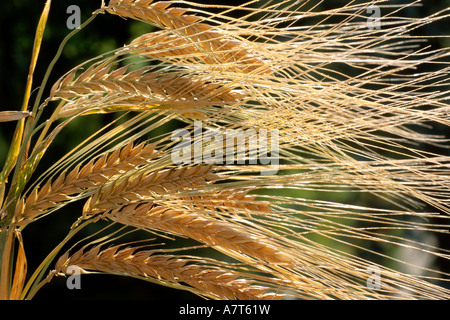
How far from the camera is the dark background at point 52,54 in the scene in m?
1.33

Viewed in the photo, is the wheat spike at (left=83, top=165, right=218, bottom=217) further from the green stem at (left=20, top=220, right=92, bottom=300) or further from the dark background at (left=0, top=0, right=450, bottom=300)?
the dark background at (left=0, top=0, right=450, bottom=300)

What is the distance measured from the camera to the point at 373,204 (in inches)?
53.9

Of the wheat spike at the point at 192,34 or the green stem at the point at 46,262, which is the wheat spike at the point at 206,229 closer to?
the green stem at the point at 46,262

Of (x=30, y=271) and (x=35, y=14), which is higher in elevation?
(x=35, y=14)

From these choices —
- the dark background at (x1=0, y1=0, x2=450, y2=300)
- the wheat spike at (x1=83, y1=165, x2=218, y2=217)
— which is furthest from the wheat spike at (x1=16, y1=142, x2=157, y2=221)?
the dark background at (x1=0, y1=0, x2=450, y2=300)

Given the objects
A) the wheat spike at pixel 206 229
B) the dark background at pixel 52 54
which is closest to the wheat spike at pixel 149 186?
the wheat spike at pixel 206 229

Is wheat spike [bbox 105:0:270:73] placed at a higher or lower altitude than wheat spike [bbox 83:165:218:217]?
higher

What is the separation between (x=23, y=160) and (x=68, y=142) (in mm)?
841

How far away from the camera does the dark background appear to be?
133 centimetres

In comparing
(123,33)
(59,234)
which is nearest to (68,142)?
→ (59,234)

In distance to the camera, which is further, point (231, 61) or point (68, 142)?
point (68, 142)

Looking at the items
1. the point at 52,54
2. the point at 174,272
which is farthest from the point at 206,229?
the point at 52,54

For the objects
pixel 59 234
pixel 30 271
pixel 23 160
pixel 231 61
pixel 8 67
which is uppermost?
pixel 8 67
